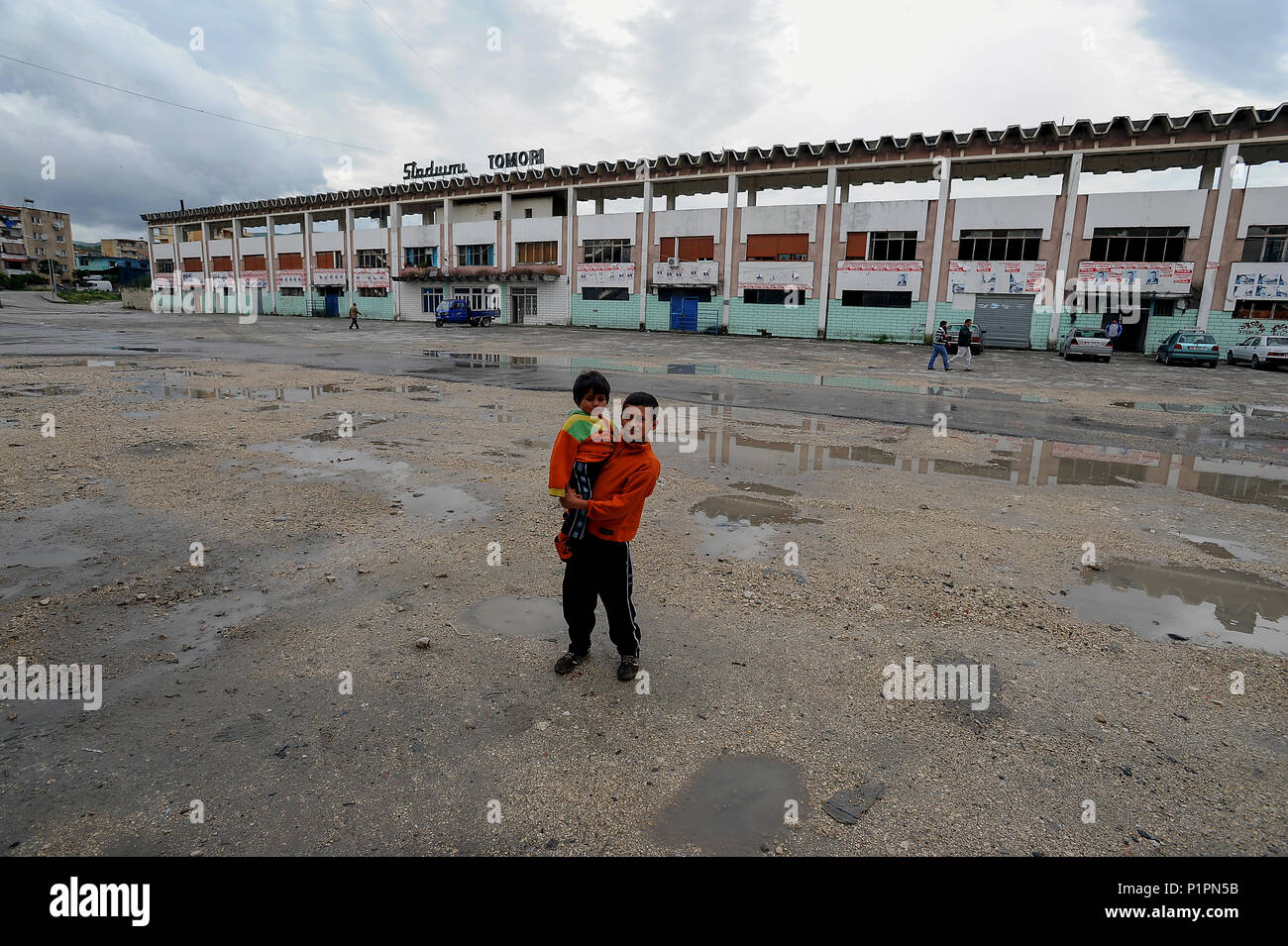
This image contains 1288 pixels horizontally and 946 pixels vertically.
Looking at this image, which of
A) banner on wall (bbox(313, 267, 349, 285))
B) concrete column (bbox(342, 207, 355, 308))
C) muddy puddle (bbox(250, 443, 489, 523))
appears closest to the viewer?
muddy puddle (bbox(250, 443, 489, 523))

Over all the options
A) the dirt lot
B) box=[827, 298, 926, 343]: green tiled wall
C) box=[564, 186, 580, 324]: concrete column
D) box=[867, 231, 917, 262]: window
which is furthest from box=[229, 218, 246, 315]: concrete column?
the dirt lot

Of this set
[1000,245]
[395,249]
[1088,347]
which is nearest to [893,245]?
[1000,245]

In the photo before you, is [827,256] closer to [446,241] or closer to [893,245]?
[893,245]

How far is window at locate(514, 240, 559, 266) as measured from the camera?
50.2 meters

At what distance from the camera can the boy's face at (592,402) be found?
3.44 meters

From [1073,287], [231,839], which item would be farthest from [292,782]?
[1073,287]

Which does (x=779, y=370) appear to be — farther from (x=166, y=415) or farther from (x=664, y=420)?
(x=166, y=415)

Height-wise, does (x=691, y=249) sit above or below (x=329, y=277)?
above

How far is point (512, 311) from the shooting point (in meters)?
53.2

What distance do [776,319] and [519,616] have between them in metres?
40.7

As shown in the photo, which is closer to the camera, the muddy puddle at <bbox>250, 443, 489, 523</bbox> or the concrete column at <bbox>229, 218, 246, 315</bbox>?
the muddy puddle at <bbox>250, 443, 489, 523</bbox>

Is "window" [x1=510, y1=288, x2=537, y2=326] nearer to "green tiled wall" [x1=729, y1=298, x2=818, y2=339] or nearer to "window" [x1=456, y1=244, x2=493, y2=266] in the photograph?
"window" [x1=456, y1=244, x2=493, y2=266]

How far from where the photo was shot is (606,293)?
48312mm

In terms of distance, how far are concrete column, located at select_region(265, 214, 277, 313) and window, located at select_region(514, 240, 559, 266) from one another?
28.9 meters
